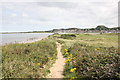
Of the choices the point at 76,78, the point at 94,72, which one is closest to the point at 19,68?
the point at 76,78

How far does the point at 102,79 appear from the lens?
545cm

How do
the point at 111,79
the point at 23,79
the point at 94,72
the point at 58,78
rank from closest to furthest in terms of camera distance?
the point at 111,79, the point at 23,79, the point at 94,72, the point at 58,78

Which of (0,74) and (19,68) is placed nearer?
(0,74)

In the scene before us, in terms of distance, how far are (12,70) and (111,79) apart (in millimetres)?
5951

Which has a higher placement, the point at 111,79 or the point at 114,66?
the point at 114,66

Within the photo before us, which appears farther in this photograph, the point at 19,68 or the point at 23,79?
the point at 19,68

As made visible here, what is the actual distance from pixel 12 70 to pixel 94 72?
17.3ft

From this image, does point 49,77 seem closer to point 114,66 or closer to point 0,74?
point 0,74

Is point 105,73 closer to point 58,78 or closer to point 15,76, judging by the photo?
point 58,78

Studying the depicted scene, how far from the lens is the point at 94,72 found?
608 cm

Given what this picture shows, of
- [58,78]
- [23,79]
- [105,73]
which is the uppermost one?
[105,73]

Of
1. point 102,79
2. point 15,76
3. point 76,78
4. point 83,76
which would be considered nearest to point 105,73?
point 102,79

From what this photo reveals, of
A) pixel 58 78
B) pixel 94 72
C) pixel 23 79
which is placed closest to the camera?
pixel 23 79

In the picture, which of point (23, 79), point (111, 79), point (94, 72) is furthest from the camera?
point (94, 72)
